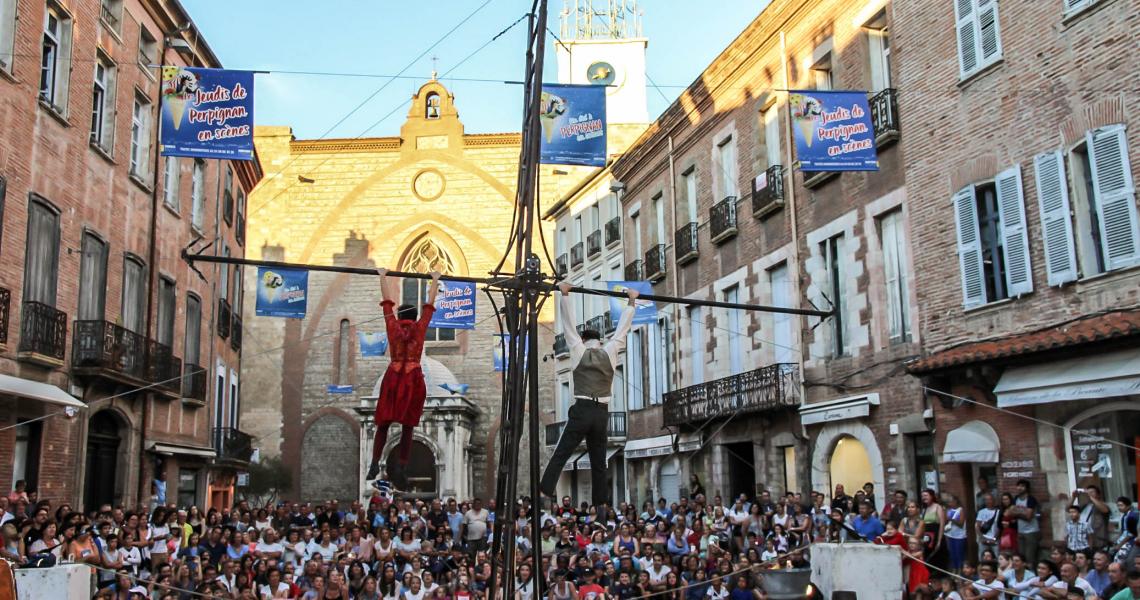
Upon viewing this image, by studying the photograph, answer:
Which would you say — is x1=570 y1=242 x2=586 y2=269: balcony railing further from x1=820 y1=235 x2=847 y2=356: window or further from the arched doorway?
the arched doorway

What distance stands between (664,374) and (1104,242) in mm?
16646

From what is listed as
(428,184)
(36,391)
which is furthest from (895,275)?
(428,184)

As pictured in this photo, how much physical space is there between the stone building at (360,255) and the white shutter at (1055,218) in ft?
91.9

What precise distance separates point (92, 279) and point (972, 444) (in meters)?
15.1

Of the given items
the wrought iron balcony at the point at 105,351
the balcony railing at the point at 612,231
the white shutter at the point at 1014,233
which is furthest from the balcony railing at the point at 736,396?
the wrought iron balcony at the point at 105,351

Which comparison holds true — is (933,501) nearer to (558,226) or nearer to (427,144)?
(558,226)

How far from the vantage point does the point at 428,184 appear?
44.9 meters

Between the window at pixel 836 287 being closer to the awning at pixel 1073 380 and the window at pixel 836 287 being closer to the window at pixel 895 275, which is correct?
the window at pixel 895 275

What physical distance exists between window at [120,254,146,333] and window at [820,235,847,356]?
13460mm

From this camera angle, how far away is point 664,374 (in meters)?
29.4

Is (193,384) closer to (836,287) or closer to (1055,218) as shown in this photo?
(836,287)

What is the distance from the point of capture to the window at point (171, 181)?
24.3 metres

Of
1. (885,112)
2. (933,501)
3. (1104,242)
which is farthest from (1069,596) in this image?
(885,112)

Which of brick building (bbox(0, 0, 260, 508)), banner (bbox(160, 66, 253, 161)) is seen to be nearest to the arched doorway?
brick building (bbox(0, 0, 260, 508))
